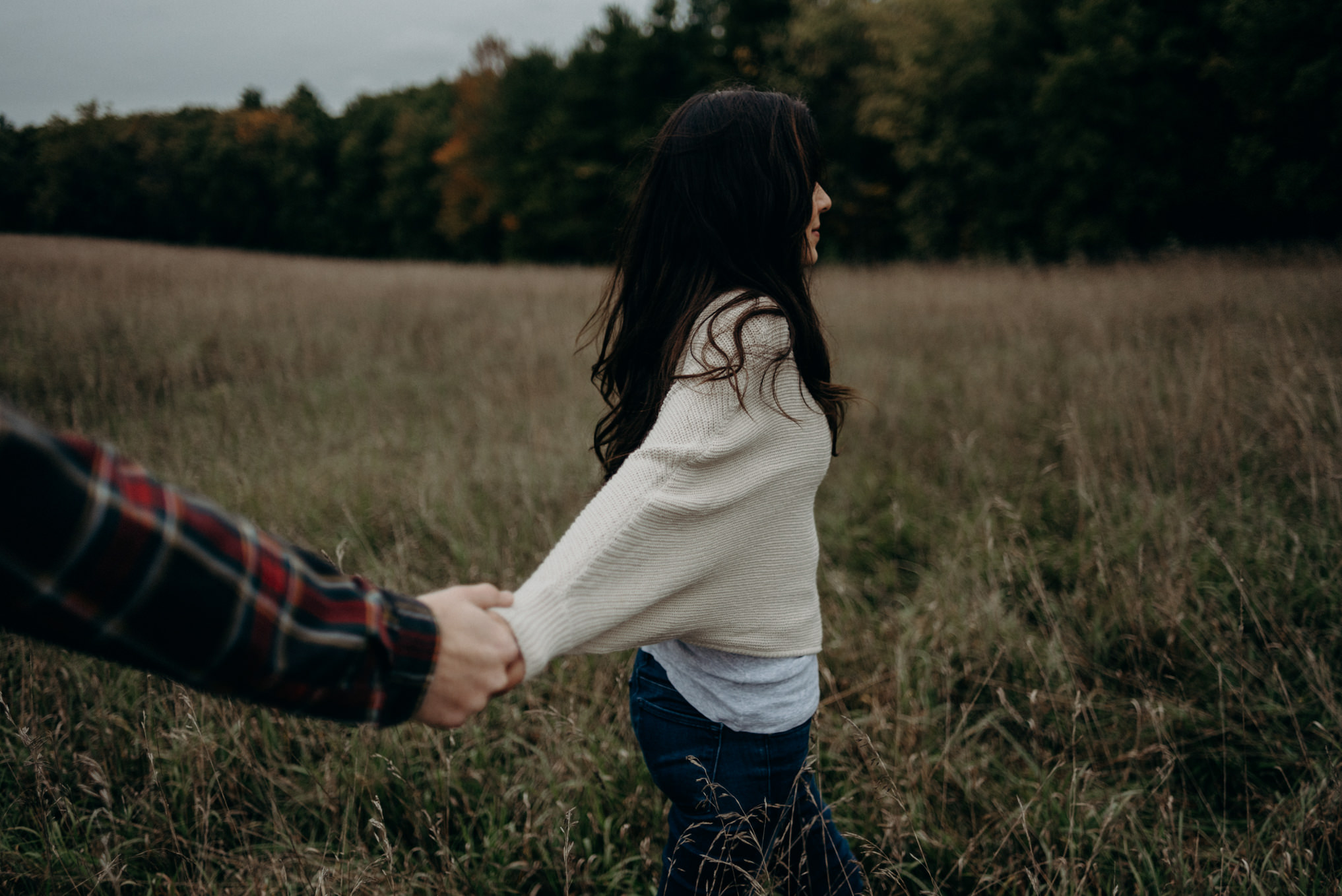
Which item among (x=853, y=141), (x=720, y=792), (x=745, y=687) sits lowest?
(x=720, y=792)

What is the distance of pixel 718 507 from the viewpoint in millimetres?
975

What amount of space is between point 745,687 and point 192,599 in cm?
82

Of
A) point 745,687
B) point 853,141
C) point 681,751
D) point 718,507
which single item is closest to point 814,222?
point 718,507

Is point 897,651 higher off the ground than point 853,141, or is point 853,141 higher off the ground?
point 853,141

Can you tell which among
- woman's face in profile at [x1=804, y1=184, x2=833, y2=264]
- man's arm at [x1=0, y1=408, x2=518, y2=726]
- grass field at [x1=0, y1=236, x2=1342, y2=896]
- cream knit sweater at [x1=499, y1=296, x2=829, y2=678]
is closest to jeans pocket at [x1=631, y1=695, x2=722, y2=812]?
cream knit sweater at [x1=499, y1=296, x2=829, y2=678]

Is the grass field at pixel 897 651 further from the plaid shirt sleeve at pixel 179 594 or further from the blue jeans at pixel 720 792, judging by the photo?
the plaid shirt sleeve at pixel 179 594

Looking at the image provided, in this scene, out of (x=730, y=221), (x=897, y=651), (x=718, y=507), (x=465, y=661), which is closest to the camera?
(x=465, y=661)

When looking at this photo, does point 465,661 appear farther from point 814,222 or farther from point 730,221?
point 814,222

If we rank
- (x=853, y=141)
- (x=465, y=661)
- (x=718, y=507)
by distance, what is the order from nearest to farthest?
(x=465, y=661)
(x=718, y=507)
(x=853, y=141)

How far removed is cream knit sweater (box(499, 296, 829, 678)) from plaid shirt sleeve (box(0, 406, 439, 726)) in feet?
0.67

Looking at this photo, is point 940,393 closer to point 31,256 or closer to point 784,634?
point 784,634

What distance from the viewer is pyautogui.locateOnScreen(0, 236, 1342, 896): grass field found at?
179cm

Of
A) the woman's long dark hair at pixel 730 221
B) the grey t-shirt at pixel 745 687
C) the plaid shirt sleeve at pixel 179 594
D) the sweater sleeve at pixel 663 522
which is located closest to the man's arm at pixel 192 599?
the plaid shirt sleeve at pixel 179 594

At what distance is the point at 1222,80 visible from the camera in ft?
44.2
